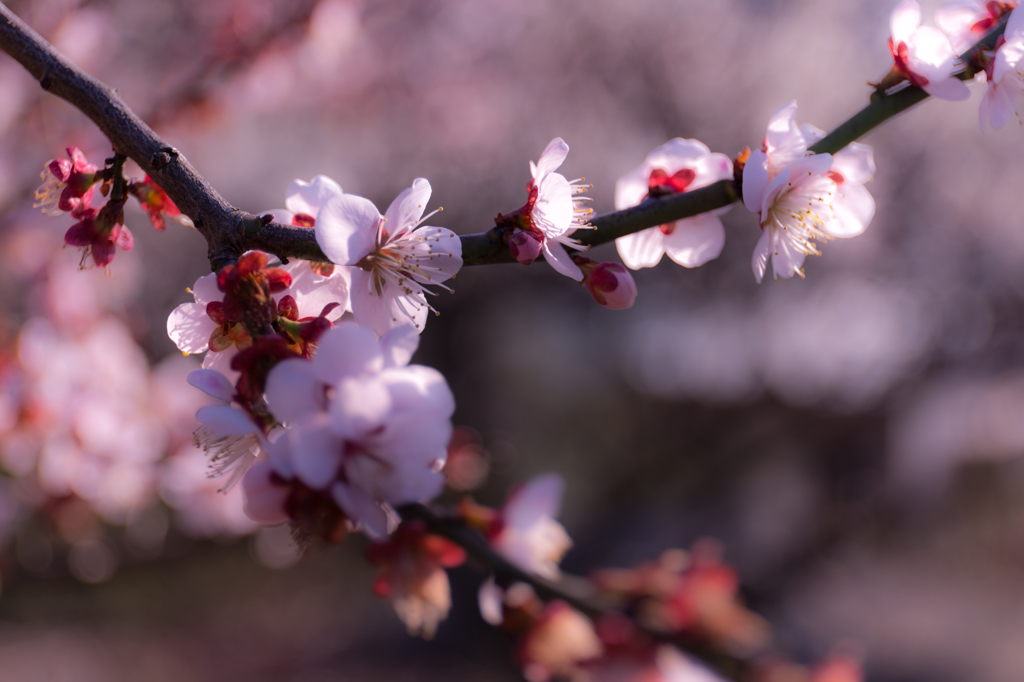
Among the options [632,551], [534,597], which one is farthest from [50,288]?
[632,551]

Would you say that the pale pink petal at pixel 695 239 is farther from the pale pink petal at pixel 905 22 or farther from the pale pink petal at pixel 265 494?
the pale pink petal at pixel 265 494

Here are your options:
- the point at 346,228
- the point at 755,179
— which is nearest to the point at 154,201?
the point at 346,228

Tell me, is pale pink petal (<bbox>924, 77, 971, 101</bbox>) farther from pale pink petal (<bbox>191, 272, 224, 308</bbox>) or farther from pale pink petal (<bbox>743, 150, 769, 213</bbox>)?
pale pink petal (<bbox>191, 272, 224, 308</bbox>)

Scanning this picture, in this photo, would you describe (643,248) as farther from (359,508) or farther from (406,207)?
(359,508)

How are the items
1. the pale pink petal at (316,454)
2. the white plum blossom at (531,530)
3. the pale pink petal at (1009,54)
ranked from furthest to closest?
the white plum blossom at (531,530) → the pale pink petal at (1009,54) → the pale pink petal at (316,454)

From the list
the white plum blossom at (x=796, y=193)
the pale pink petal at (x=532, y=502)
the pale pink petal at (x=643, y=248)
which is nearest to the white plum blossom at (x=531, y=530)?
the pale pink petal at (x=532, y=502)

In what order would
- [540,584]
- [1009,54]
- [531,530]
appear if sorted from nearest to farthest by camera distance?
[1009,54]
[540,584]
[531,530]

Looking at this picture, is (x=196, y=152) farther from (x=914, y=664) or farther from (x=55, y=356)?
(x=914, y=664)
